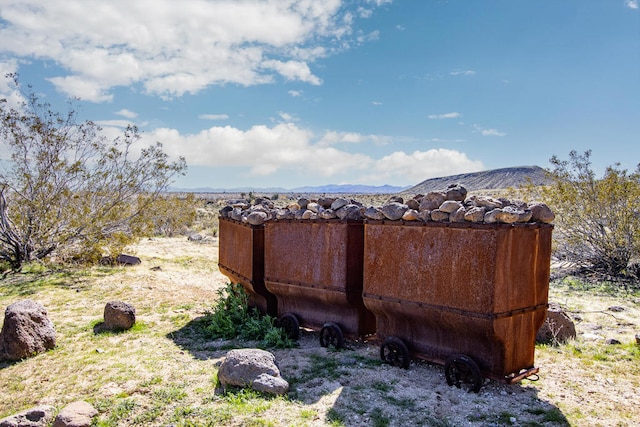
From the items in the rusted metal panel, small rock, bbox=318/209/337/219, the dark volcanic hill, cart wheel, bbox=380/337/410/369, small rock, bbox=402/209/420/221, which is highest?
the dark volcanic hill

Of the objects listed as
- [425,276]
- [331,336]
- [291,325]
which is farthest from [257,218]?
[425,276]

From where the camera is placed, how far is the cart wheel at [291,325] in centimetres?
754

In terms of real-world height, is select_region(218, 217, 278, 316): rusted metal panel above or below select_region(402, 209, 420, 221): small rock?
below

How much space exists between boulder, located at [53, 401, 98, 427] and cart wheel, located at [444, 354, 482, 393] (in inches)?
150

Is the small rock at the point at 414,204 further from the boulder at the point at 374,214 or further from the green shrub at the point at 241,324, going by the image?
the green shrub at the point at 241,324

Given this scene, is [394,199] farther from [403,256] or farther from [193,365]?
[193,365]

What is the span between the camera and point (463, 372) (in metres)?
5.42

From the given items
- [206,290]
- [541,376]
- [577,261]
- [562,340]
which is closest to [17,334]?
[206,290]

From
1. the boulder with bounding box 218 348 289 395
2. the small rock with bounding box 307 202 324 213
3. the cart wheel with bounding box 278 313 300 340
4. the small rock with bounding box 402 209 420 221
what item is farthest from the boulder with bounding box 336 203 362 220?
the boulder with bounding box 218 348 289 395

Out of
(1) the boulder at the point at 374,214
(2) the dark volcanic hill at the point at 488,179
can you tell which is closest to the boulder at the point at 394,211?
(1) the boulder at the point at 374,214

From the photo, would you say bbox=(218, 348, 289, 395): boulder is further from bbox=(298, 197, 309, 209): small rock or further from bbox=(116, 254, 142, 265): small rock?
bbox=(116, 254, 142, 265): small rock

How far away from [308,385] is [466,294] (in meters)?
2.04

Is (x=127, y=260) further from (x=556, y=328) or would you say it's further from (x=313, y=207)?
(x=556, y=328)

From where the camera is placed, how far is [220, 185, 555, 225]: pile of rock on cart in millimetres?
5176
